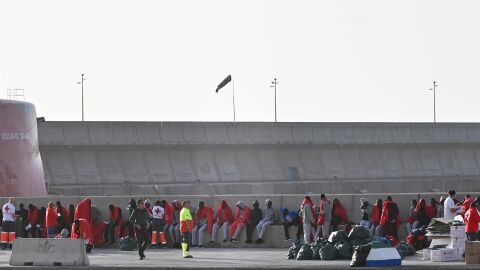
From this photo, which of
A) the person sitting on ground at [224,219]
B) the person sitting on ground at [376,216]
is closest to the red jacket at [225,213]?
the person sitting on ground at [224,219]

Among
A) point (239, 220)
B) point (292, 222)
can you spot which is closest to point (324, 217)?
point (292, 222)

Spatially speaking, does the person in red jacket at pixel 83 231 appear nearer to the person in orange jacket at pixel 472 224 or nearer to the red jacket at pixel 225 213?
the red jacket at pixel 225 213

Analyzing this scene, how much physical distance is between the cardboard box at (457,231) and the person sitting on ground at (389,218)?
3.81m

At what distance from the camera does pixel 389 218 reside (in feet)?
118

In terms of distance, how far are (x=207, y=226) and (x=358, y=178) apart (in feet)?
159

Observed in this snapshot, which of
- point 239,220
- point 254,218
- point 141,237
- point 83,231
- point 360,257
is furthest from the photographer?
point 239,220

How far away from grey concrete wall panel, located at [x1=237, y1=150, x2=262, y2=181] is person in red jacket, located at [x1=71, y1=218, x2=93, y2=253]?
4372 centimetres

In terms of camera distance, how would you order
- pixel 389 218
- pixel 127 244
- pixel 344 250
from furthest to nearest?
pixel 127 244 < pixel 389 218 < pixel 344 250

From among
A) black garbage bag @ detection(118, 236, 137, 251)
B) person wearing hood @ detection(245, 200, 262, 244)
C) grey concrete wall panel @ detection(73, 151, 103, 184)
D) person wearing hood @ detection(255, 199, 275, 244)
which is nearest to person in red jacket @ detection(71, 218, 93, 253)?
black garbage bag @ detection(118, 236, 137, 251)

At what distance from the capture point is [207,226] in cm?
3972

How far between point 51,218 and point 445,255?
12105 mm

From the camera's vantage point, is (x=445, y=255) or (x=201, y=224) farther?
(x=201, y=224)

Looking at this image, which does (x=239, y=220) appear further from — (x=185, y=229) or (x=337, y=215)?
(x=185, y=229)

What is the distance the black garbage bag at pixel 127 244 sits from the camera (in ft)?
129
